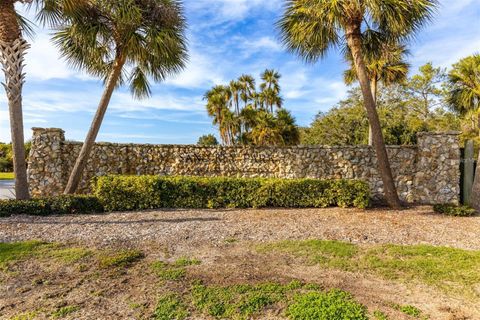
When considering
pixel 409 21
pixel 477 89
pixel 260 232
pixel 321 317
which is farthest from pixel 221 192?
pixel 477 89

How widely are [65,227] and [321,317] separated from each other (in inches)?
202

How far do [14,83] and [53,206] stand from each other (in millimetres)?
3141

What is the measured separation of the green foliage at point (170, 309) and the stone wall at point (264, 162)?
734 cm

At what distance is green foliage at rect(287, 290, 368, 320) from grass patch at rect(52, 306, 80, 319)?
6.52ft

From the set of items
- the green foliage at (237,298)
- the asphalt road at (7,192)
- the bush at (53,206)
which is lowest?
the asphalt road at (7,192)

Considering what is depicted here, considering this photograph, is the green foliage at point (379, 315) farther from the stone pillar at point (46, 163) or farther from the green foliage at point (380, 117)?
the green foliage at point (380, 117)

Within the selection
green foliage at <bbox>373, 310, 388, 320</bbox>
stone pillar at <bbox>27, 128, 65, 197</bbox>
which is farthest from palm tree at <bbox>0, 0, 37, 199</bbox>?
green foliage at <bbox>373, 310, 388, 320</bbox>

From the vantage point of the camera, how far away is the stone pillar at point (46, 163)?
9547 mm

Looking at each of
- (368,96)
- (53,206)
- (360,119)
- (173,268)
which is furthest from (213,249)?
(360,119)

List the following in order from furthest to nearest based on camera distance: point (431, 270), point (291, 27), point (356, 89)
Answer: point (356, 89) → point (291, 27) → point (431, 270)

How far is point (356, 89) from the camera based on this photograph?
2611cm

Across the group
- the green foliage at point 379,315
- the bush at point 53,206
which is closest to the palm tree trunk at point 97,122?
the bush at point 53,206

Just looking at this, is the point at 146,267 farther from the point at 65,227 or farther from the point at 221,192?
the point at 221,192

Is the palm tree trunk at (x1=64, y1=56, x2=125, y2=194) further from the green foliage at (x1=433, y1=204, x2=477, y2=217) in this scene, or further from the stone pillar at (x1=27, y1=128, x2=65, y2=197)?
the green foliage at (x1=433, y1=204, x2=477, y2=217)
